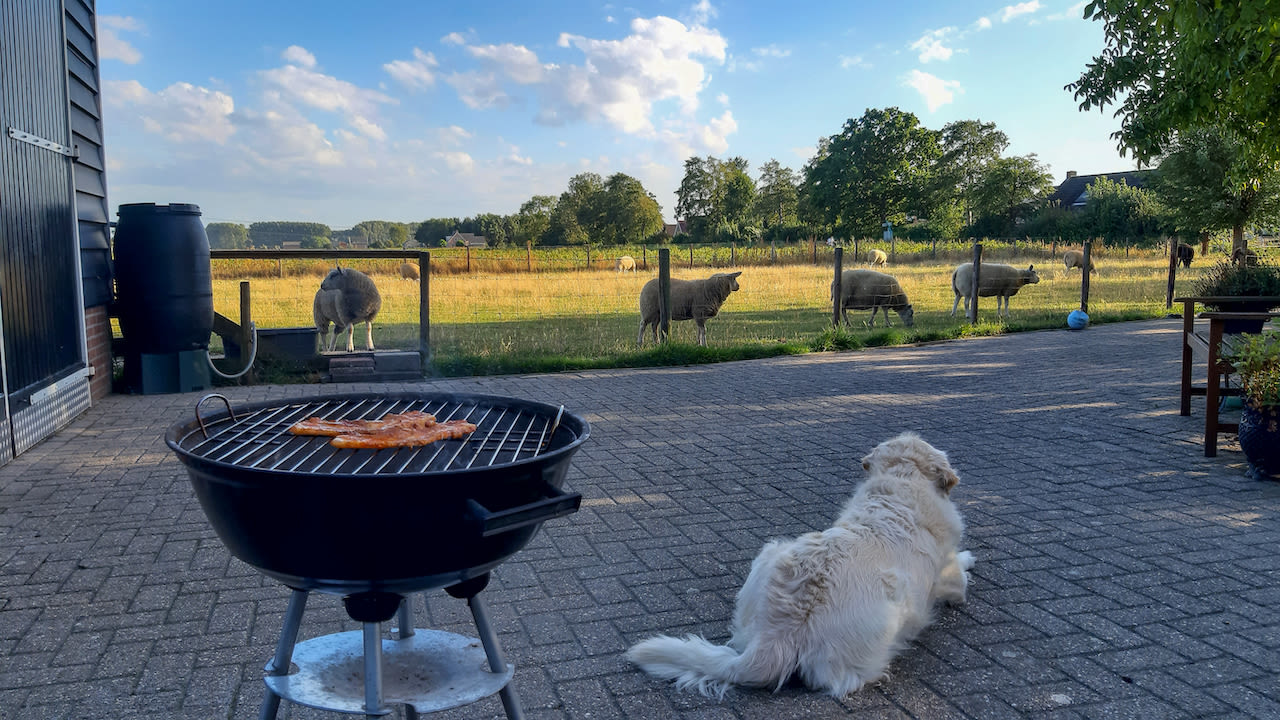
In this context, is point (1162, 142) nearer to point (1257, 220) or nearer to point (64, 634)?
point (64, 634)

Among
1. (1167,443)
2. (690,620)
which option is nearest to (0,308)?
(690,620)

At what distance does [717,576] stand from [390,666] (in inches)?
72.1

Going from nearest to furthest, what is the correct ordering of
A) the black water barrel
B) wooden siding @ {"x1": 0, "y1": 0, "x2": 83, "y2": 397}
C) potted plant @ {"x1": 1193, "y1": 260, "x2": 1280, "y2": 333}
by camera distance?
wooden siding @ {"x1": 0, "y1": 0, "x2": 83, "y2": 397} < potted plant @ {"x1": 1193, "y1": 260, "x2": 1280, "y2": 333} < the black water barrel

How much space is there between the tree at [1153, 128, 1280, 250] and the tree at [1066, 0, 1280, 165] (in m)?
19.4

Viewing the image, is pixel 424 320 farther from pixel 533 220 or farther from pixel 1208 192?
pixel 533 220

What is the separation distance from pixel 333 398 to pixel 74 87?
7381mm

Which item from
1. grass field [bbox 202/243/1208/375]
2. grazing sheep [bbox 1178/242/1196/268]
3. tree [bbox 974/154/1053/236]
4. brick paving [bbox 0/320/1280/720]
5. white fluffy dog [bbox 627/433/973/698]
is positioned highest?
tree [bbox 974/154/1053/236]

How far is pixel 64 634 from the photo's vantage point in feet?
10.8

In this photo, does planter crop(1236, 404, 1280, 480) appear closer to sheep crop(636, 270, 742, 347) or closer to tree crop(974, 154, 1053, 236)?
sheep crop(636, 270, 742, 347)

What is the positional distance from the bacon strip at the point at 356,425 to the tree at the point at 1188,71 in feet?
18.4

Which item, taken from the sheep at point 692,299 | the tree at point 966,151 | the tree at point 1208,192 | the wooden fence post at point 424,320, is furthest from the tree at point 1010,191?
the wooden fence post at point 424,320

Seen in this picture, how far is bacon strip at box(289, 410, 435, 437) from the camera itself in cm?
260

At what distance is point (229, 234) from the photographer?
1216 centimetres

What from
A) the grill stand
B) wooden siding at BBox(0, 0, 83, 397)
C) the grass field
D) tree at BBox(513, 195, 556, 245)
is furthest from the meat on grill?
tree at BBox(513, 195, 556, 245)
